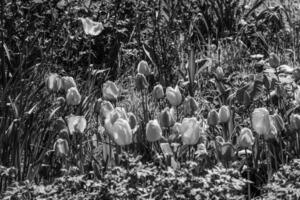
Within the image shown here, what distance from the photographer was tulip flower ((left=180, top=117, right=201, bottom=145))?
2.93 m

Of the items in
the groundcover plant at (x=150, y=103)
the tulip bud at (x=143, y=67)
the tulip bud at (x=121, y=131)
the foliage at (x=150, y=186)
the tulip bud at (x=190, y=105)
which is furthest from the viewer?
the tulip bud at (x=143, y=67)

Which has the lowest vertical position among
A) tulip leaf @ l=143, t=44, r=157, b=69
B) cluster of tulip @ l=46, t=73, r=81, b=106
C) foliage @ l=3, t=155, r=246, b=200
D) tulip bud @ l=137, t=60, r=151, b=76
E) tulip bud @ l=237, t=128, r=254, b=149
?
foliage @ l=3, t=155, r=246, b=200

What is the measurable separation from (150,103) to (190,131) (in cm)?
139

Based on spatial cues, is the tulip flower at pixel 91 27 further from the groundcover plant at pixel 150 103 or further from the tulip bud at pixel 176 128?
the tulip bud at pixel 176 128

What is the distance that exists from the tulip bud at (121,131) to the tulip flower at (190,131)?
25cm

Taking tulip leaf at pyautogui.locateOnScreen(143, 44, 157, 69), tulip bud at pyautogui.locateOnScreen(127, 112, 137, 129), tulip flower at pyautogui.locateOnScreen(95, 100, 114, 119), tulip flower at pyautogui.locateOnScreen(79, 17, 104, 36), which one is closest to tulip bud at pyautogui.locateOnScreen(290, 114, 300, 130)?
tulip bud at pyautogui.locateOnScreen(127, 112, 137, 129)

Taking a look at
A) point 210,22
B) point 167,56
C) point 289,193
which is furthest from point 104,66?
point 289,193

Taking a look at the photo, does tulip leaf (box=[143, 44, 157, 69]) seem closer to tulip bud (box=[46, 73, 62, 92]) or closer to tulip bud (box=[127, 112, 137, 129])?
tulip bud (box=[46, 73, 62, 92])

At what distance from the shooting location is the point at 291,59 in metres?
4.84

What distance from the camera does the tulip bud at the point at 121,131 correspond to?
2.87m

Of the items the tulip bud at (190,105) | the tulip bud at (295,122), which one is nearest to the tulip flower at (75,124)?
the tulip bud at (190,105)

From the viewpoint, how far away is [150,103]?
430 centimetres

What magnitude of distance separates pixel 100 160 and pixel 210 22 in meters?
2.31

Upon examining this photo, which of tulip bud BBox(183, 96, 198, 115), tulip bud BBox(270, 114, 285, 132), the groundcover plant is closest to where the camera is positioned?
the groundcover plant
